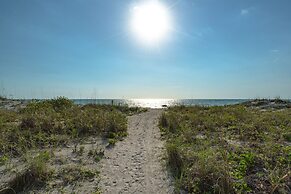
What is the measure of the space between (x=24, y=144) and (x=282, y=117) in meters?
11.3

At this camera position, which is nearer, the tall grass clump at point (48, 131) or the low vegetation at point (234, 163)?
the low vegetation at point (234, 163)

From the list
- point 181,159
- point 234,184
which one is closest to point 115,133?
point 181,159

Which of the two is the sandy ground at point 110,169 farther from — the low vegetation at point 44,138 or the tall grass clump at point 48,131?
the tall grass clump at point 48,131

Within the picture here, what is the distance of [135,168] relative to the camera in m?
5.75

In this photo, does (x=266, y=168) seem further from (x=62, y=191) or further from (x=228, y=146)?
(x=62, y=191)

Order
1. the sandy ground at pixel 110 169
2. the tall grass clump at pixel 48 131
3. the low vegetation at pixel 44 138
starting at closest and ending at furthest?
the sandy ground at pixel 110 169, the low vegetation at pixel 44 138, the tall grass clump at pixel 48 131

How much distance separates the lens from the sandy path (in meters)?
4.80

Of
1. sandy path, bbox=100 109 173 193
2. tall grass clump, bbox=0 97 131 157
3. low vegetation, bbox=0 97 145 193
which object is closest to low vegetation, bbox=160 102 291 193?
sandy path, bbox=100 109 173 193

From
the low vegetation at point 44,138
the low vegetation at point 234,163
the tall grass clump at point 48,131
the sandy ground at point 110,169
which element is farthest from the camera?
the tall grass clump at point 48,131

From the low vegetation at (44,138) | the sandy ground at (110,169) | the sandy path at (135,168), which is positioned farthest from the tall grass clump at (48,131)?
the sandy path at (135,168)

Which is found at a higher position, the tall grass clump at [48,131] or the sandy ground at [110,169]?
the tall grass clump at [48,131]

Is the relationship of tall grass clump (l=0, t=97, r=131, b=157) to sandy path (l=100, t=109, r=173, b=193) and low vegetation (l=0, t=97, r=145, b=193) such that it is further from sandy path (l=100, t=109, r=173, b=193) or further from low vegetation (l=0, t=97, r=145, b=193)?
sandy path (l=100, t=109, r=173, b=193)

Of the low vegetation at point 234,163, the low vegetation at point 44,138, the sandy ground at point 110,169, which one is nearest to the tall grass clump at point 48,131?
the low vegetation at point 44,138

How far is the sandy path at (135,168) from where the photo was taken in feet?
15.7
